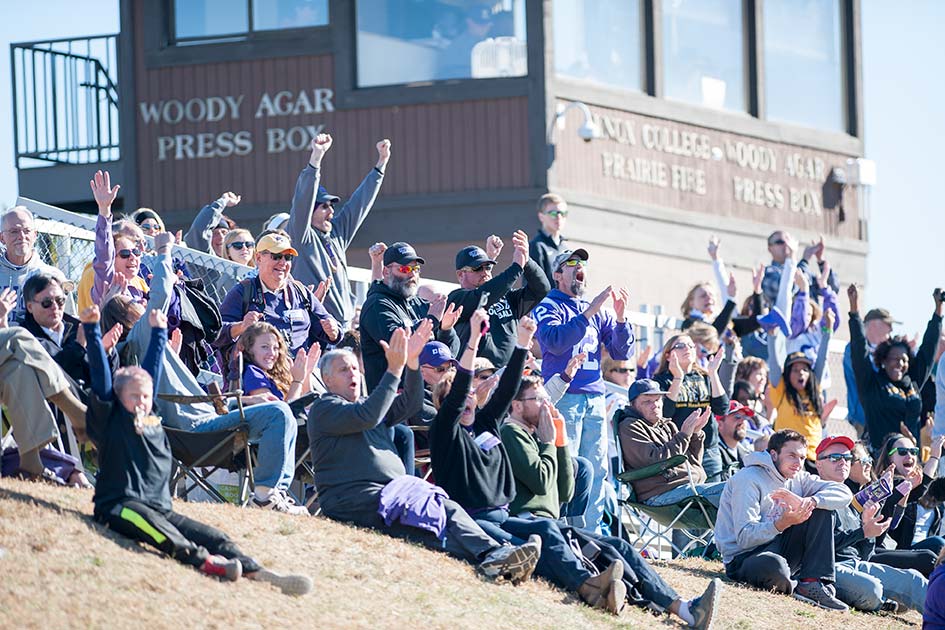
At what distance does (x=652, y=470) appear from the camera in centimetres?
1276

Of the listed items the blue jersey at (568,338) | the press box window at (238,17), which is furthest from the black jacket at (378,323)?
the press box window at (238,17)

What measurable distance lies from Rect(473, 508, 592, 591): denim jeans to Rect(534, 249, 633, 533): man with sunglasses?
57.7 inches

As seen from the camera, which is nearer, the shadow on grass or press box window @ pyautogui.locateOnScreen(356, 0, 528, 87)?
the shadow on grass

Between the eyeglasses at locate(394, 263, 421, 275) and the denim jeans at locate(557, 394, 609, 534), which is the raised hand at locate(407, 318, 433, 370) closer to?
the eyeglasses at locate(394, 263, 421, 275)

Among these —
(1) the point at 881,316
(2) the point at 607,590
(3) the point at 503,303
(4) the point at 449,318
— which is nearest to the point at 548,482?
(2) the point at 607,590

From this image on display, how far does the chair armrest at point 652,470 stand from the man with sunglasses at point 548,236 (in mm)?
1994

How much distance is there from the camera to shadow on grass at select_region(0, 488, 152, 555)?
8.96 meters

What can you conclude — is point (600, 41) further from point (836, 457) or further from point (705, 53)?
point (836, 457)

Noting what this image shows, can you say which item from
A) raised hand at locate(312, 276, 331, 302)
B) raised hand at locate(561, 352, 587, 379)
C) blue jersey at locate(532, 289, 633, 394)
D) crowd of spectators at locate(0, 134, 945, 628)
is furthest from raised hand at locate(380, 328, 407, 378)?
raised hand at locate(312, 276, 331, 302)

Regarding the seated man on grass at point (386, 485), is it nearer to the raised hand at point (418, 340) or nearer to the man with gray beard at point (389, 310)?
the raised hand at point (418, 340)

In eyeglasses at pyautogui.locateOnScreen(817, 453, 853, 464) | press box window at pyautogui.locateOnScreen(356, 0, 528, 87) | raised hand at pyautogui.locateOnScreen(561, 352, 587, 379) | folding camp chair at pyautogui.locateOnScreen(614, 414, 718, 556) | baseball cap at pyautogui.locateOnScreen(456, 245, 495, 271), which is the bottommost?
folding camp chair at pyautogui.locateOnScreen(614, 414, 718, 556)

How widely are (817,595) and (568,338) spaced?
99.5 inches

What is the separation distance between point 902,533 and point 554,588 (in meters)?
4.79

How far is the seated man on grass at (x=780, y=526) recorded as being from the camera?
12438 mm
